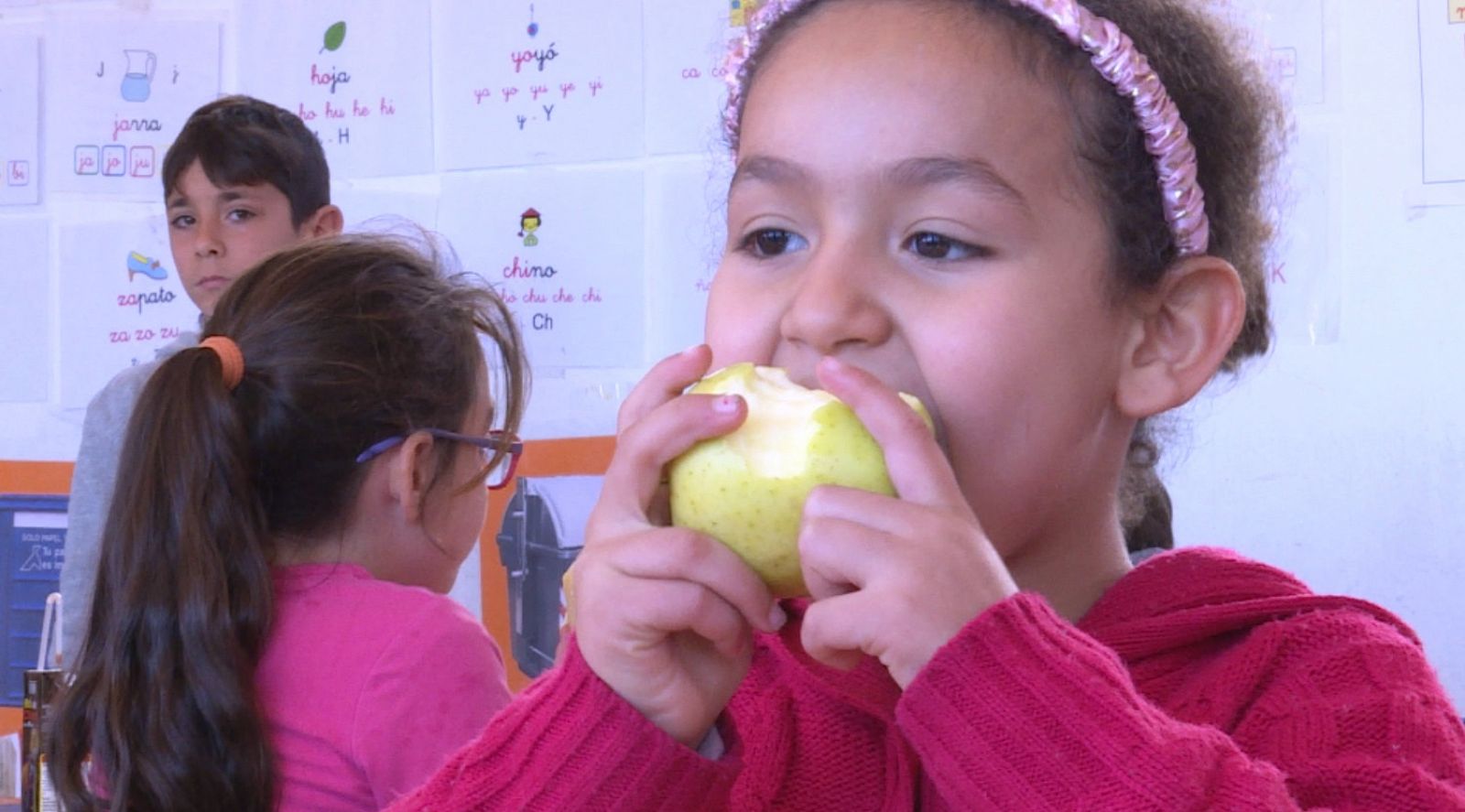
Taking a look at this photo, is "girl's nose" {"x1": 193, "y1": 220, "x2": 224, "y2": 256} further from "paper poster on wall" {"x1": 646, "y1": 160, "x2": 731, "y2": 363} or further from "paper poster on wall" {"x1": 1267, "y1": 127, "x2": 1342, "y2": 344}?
"paper poster on wall" {"x1": 1267, "y1": 127, "x2": 1342, "y2": 344}

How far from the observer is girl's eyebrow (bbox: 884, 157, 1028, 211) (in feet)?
2.60

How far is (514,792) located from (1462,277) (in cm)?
163

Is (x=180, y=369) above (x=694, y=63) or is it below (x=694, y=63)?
below

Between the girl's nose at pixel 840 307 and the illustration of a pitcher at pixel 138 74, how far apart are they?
8.06 feet

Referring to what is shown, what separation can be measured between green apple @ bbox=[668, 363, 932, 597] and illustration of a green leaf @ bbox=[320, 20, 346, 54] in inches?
86.4

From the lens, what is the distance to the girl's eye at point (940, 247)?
2.63 ft

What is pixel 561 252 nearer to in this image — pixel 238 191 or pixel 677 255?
pixel 677 255

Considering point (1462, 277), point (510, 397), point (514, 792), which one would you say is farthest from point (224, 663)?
point (1462, 277)

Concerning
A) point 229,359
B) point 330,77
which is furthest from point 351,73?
point 229,359

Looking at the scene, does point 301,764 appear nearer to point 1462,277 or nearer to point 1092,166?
point 1092,166

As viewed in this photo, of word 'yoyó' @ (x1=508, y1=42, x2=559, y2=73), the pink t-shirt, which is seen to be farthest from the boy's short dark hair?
the pink t-shirt

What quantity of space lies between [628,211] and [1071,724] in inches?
75.0

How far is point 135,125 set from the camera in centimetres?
287

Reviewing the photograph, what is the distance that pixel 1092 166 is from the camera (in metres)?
0.88
